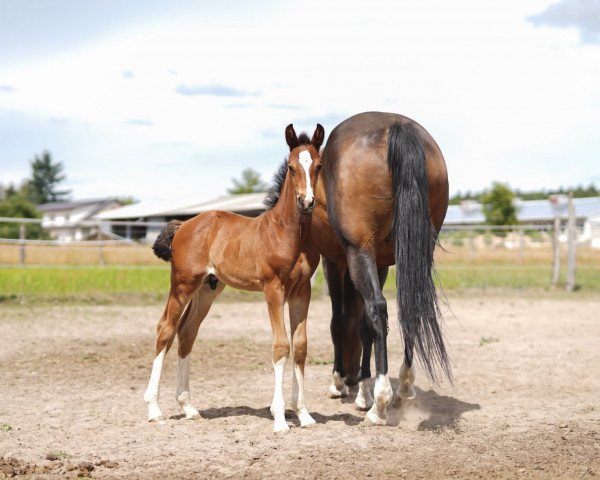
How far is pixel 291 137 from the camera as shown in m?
5.46

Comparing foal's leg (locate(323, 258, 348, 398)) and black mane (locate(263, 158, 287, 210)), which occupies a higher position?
black mane (locate(263, 158, 287, 210))

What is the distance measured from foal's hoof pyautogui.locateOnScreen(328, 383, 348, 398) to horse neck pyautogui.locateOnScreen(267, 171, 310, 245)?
1818mm

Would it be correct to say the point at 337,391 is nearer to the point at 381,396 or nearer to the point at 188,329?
the point at 381,396

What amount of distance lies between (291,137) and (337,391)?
2.57m

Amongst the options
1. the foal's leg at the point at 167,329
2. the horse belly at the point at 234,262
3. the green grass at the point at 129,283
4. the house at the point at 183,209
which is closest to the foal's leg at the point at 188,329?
the foal's leg at the point at 167,329

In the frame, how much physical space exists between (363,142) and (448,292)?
11.4m

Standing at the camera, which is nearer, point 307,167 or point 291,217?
point 307,167

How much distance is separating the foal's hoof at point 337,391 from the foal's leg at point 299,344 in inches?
43.4

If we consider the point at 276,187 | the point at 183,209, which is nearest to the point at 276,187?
the point at 276,187

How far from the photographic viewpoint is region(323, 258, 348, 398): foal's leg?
677cm

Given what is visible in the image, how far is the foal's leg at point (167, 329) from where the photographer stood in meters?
5.84

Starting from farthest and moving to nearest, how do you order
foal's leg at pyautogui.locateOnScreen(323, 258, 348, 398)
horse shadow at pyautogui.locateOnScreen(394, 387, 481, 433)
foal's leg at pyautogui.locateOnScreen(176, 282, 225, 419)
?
foal's leg at pyautogui.locateOnScreen(323, 258, 348, 398) → foal's leg at pyautogui.locateOnScreen(176, 282, 225, 419) → horse shadow at pyautogui.locateOnScreen(394, 387, 481, 433)

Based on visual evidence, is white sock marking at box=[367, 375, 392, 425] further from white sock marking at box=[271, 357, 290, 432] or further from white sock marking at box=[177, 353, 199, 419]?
white sock marking at box=[177, 353, 199, 419]

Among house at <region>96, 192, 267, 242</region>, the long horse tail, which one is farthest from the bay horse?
house at <region>96, 192, 267, 242</region>
